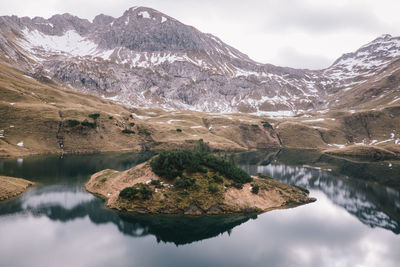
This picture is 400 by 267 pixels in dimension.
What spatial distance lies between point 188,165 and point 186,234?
2246cm

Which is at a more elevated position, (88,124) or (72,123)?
(72,123)

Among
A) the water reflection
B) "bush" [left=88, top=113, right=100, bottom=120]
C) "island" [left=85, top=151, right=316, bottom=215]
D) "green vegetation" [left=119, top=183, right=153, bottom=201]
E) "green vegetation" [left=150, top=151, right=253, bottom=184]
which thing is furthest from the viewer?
"bush" [left=88, top=113, right=100, bottom=120]

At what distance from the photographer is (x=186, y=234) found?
49312 mm

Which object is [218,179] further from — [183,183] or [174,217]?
[174,217]

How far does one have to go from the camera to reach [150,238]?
155 ft

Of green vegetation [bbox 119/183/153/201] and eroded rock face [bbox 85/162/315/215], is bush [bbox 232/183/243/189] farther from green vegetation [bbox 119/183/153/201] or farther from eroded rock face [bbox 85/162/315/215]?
green vegetation [bbox 119/183/153/201]

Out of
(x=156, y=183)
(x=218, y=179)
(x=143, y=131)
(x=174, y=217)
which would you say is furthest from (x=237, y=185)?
(x=143, y=131)

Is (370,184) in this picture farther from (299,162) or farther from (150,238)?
(150,238)

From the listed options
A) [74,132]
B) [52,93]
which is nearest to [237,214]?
[74,132]

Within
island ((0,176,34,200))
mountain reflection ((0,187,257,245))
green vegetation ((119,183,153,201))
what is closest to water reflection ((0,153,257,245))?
mountain reflection ((0,187,257,245))

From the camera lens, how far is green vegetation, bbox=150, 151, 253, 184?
66062mm

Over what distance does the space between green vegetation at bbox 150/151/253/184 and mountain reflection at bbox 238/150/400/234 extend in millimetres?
32607

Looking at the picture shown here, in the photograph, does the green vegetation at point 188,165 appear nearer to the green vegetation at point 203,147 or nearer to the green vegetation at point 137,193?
the green vegetation at point 137,193

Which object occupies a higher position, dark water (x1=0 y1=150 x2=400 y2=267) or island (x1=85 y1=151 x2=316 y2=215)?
A: island (x1=85 y1=151 x2=316 y2=215)
